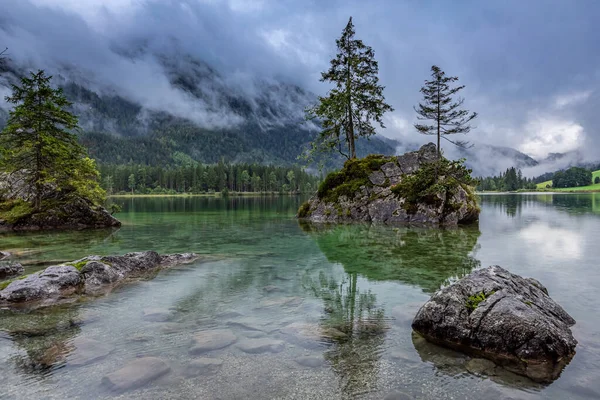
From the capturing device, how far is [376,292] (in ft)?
39.2

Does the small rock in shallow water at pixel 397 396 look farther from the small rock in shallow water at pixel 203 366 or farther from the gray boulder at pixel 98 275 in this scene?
the gray boulder at pixel 98 275

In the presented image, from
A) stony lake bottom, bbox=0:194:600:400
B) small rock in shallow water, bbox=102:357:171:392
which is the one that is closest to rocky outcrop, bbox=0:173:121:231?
stony lake bottom, bbox=0:194:600:400

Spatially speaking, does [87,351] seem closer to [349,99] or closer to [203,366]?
[203,366]

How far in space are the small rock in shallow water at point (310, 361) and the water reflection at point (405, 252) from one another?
20.7ft

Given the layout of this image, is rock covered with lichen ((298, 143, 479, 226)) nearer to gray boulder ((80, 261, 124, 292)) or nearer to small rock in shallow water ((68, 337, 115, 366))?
gray boulder ((80, 261, 124, 292))

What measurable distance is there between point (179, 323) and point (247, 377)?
3.49 m

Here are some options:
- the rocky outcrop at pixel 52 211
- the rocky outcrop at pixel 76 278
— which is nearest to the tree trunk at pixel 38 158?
the rocky outcrop at pixel 52 211

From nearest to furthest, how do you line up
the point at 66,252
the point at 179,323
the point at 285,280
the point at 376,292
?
the point at 179,323 → the point at 376,292 → the point at 285,280 → the point at 66,252

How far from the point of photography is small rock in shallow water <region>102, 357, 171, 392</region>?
6.12 metres

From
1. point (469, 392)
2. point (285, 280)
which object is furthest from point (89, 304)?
point (469, 392)

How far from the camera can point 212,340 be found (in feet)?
26.3

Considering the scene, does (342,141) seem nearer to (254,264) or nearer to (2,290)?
(254,264)

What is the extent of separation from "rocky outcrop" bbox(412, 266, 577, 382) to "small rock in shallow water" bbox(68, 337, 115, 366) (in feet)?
23.1

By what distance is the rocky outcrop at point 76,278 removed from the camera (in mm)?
11062
